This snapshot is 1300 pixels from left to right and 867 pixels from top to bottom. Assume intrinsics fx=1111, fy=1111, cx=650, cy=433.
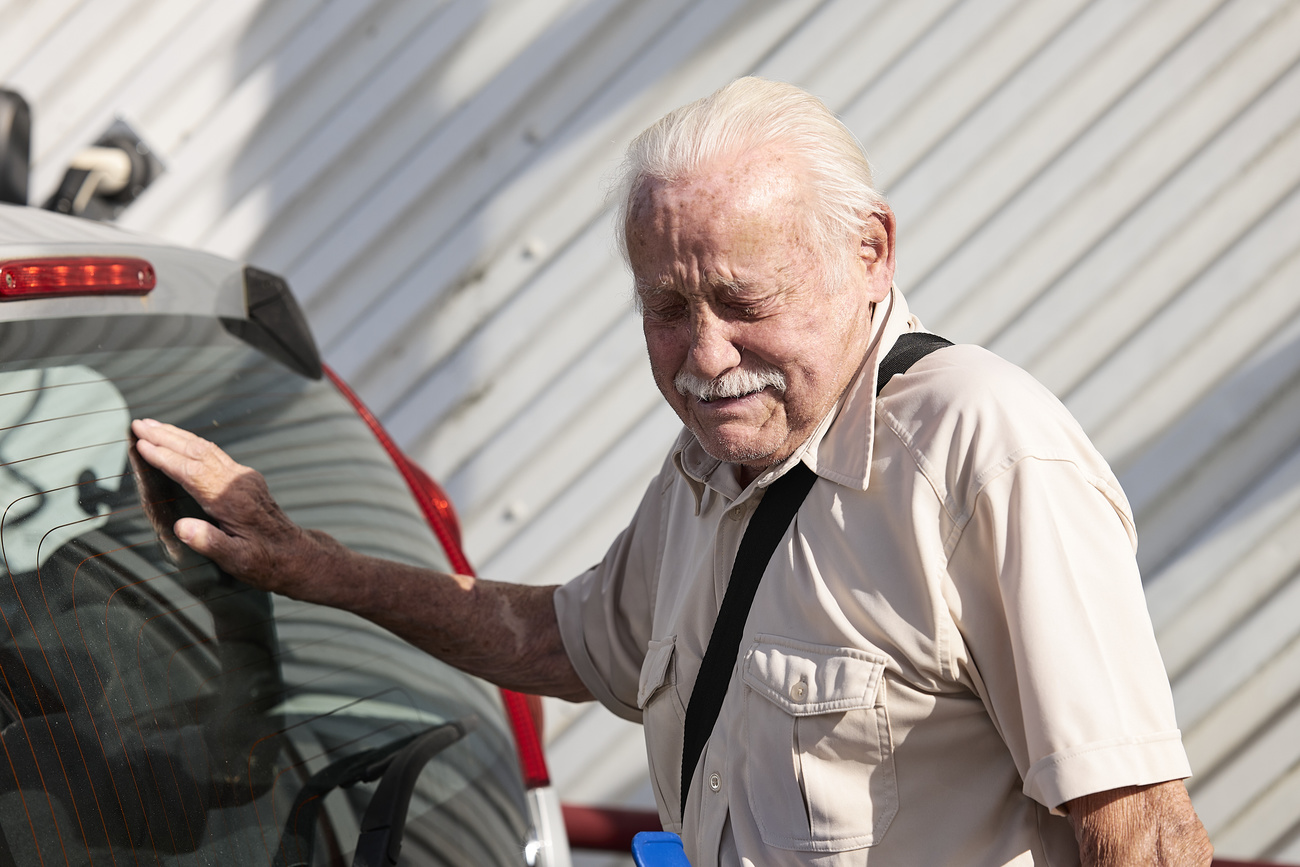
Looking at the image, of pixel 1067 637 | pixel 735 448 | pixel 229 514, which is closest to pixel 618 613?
pixel 735 448

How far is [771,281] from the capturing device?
1.33 m

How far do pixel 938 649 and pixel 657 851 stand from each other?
0.46 metres

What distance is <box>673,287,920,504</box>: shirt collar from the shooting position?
52.5 inches

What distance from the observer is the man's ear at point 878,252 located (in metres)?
1.41

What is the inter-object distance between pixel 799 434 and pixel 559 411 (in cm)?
217

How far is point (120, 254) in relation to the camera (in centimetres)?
166

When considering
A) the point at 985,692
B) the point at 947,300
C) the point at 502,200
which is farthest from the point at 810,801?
the point at 502,200

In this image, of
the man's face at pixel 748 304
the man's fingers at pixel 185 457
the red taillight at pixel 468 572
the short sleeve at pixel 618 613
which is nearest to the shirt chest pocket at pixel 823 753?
the man's face at pixel 748 304

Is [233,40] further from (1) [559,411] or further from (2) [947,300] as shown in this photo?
(2) [947,300]

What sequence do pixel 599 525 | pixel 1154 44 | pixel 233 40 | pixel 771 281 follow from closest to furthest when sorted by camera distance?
pixel 771 281
pixel 1154 44
pixel 599 525
pixel 233 40

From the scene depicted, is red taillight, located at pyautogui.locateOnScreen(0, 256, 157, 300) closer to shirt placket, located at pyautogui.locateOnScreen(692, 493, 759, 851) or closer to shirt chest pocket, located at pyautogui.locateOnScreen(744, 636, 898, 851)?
shirt placket, located at pyautogui.locateOnScreen(692, 493, 759, 851)

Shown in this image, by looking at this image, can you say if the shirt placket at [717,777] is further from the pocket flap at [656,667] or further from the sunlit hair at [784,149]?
the sunlit hair at [784,149]

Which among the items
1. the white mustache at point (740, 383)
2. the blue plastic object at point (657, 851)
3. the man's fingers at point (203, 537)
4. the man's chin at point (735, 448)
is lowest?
the man's fingers at point (203, 537)

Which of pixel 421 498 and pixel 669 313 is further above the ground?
pixel 669 313
